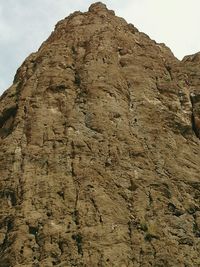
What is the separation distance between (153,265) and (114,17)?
17690 mm

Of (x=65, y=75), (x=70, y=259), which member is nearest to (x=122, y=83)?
(x=65, y=75)

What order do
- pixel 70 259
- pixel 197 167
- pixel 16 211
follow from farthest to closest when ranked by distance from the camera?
pixel 197 167
pixel 16 211
pixel 70 259

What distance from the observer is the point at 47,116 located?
2345 cm

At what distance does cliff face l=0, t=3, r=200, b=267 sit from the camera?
19188 millimetres

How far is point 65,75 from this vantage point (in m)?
25.6

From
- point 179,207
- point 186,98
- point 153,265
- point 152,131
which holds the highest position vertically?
point 186,98

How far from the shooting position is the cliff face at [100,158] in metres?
19.2

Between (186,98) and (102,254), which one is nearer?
(102,254)

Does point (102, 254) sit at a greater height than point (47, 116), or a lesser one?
lesser

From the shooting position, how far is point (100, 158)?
2172 cm

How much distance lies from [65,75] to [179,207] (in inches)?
343

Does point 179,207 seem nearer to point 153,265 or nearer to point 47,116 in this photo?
point 153,265

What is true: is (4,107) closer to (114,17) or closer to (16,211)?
(16,211)

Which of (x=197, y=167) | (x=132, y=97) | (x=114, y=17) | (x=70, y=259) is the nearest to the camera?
(x=70, y=259)
